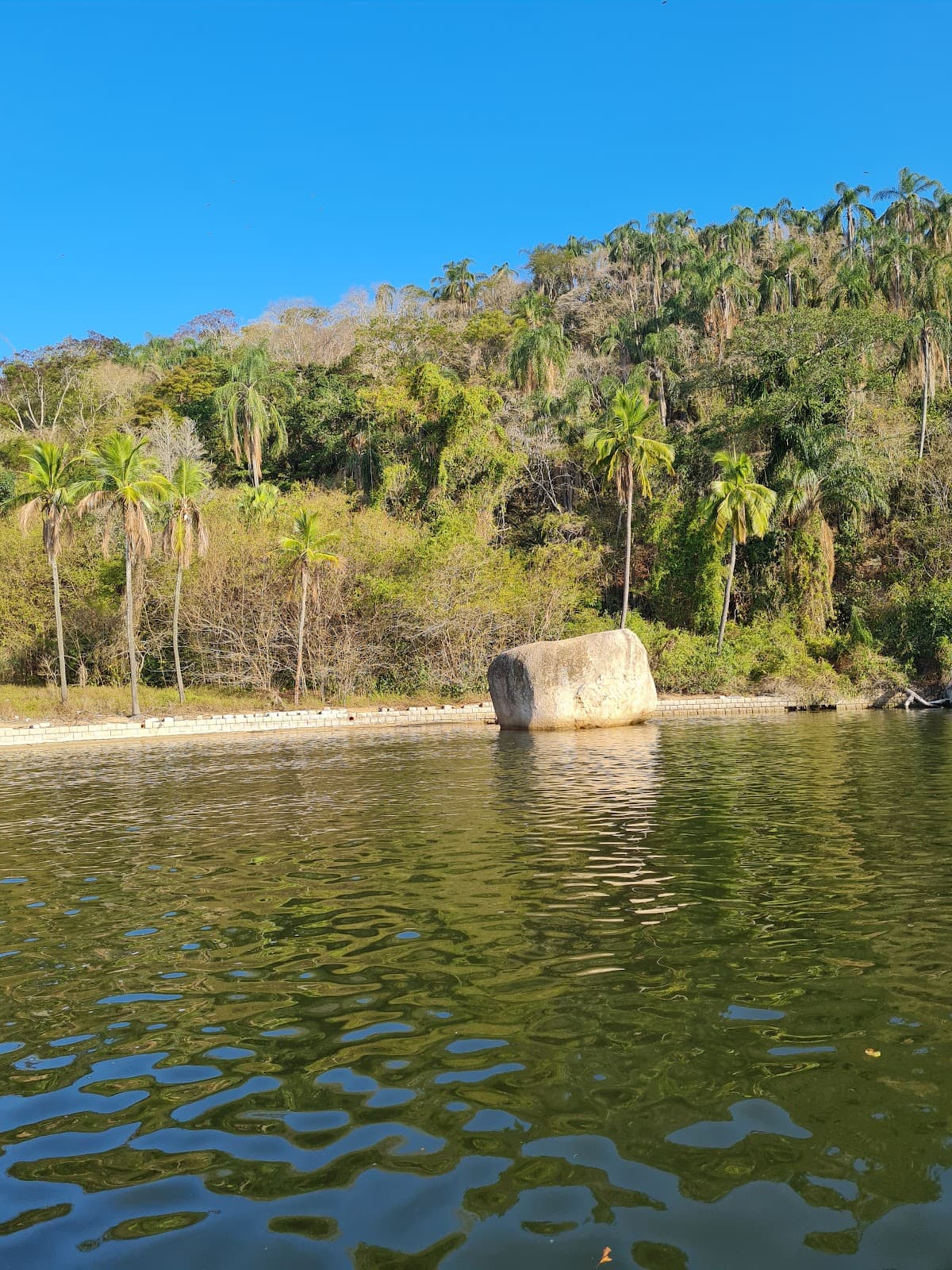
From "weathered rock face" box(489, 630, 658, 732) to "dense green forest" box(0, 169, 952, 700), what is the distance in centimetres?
1165

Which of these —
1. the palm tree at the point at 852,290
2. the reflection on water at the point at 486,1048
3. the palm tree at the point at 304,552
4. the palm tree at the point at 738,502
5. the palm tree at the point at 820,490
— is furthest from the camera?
the palm tree at the point at 852,290

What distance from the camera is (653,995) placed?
5336 millimetres

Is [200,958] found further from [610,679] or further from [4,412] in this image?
[4,412]

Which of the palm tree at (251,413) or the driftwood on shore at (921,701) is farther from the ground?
the palm tree at (251,413)

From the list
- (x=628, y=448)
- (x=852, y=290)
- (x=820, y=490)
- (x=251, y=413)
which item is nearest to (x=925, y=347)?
(x=852, y=290)

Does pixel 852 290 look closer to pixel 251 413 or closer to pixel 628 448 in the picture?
pixel 628 448

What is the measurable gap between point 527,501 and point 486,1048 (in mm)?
45150

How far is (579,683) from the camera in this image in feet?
79.7

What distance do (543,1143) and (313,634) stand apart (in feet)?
111

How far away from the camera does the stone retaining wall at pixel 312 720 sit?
26.9 m

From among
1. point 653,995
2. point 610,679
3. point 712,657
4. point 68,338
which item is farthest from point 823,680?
point 68,338

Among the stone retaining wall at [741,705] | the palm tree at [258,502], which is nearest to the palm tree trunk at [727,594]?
the stone retaining wall at [741,705]

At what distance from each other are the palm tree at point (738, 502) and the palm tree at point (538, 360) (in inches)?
477

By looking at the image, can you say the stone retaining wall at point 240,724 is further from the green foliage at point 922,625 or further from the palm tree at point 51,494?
the green foliage at point 922,625
